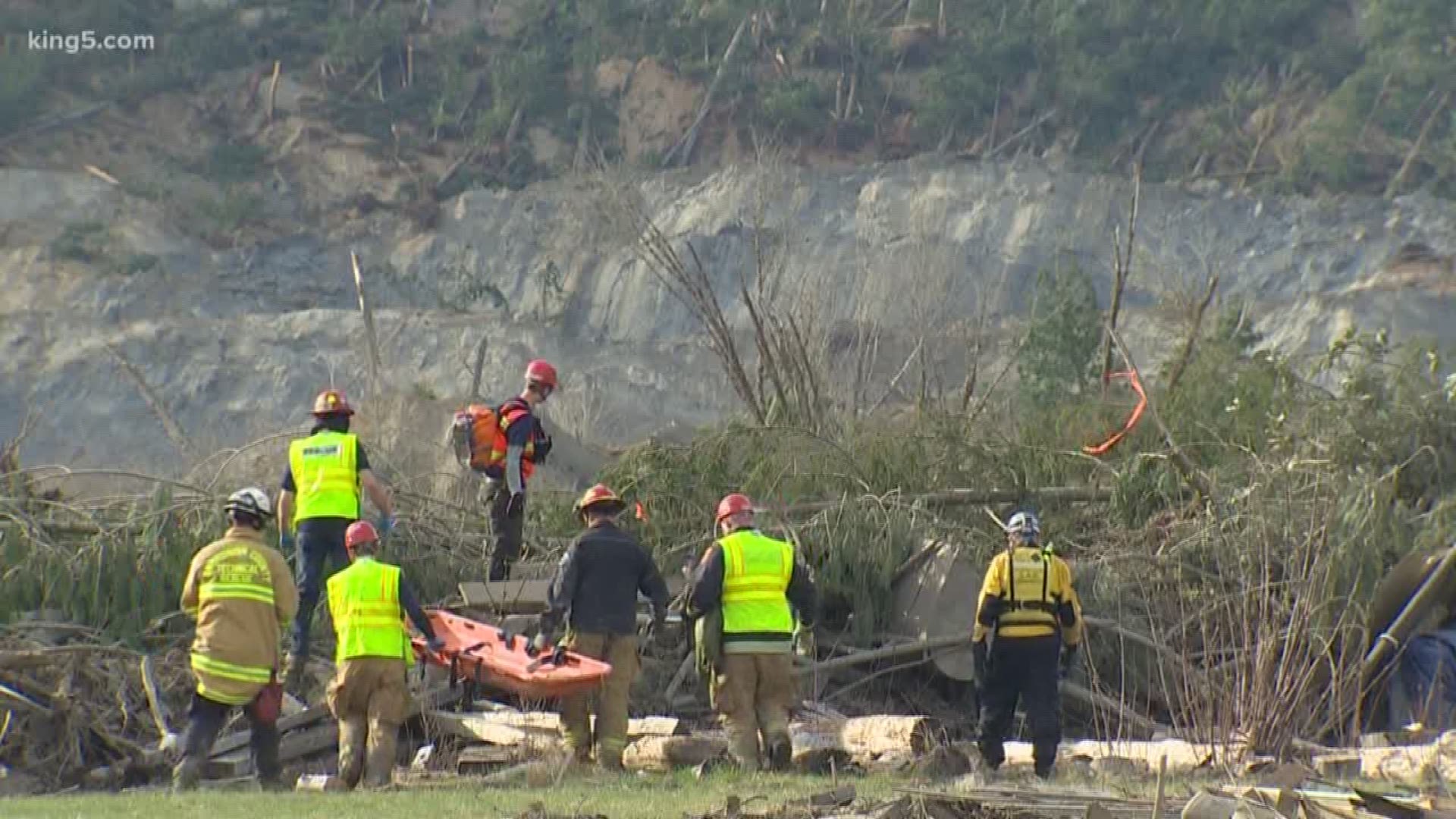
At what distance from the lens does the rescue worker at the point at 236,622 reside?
1297cm

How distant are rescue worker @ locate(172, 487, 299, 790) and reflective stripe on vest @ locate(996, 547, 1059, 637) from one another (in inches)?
167

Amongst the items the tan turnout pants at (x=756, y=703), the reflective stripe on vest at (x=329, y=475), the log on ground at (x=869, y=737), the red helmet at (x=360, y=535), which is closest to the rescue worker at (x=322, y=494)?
the reflective stripe on vest at (x=329, y=475)

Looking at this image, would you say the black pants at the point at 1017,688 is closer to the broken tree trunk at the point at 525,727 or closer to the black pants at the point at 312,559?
the broken tree trunk at the point at 525,727

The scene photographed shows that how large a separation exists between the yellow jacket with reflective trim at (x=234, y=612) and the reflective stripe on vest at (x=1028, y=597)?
4295 millimetres

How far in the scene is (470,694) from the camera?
15.1 metres

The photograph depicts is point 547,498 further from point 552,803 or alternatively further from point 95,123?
point 95,123

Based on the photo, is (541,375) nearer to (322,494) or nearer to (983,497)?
(322,494)

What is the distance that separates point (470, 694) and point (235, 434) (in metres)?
25.8

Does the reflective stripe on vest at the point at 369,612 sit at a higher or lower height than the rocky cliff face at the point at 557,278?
lower

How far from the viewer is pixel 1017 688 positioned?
14.1 metres

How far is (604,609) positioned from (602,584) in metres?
0.15

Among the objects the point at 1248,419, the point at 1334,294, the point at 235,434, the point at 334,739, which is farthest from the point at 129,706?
the point at 1334,294

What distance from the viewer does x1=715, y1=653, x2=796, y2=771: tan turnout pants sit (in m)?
13.6

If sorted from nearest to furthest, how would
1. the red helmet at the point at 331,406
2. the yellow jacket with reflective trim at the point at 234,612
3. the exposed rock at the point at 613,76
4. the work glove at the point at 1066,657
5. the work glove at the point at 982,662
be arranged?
the yellow jacket with reflective trim at the point at 234,612 → the work glove at the point at 982,662 → the work glove at the point at 1066,657 → the red helmet at the point at 331,406 → the exposed rock at the point at 613,76
